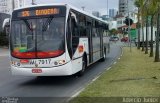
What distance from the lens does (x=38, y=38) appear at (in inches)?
579

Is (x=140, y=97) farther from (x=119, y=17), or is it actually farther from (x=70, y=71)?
(x=119, y=17)

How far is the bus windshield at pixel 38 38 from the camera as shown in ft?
47.7

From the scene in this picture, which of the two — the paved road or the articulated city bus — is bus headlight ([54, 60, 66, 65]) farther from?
the paved road

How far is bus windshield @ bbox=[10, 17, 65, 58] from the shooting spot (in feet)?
47.7

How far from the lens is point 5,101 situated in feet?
36.6

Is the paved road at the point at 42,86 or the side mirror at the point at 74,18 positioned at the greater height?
the side mirror at the point at 74,18

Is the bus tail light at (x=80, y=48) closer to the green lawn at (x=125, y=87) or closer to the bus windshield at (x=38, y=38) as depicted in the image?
the green lawn at (x=125, y=87)

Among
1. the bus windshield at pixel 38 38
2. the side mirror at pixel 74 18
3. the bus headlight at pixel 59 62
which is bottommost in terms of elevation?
the bus headlight at pixel 59 62

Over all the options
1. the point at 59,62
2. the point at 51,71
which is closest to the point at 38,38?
the point at 59,62

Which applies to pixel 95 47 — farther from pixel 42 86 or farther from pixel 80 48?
pixel 42 86

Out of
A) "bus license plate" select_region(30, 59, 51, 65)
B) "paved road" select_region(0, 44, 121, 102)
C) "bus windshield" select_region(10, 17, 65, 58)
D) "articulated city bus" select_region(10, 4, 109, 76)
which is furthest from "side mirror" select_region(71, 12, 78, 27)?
"paved road" select_region(0, 44, 121, 102)

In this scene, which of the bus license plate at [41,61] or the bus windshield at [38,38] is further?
the bus windshield at [38,38]

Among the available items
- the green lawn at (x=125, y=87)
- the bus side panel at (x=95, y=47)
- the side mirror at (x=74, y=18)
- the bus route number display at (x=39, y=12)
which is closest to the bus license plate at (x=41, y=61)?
the bus route number display at (x=39, y=12)

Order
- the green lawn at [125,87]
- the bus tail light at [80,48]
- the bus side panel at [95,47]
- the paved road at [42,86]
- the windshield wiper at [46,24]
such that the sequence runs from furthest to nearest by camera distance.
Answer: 1. the bus side panel at [95,47]
2. the bus tail light at [80,48]
3. the windshield wiper at [46,24]
4. the paved road at [42,86]
5. the green lawn at [125,87]
